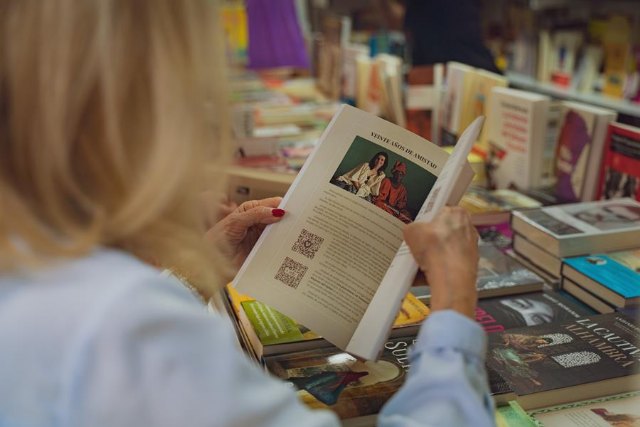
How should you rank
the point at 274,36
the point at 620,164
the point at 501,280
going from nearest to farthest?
1. the point at 501,280
2. the point at 620,164
3. the point at 274,36

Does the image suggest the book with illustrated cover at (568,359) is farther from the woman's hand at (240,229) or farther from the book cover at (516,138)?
the book cover at (516,138)

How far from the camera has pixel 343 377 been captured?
41.3 inches

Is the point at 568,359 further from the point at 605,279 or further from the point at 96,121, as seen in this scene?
the point at 96,121

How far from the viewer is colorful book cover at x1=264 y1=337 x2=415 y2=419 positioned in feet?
3.23

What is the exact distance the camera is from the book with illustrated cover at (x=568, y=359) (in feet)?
3.51

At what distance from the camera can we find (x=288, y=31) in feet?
13.6

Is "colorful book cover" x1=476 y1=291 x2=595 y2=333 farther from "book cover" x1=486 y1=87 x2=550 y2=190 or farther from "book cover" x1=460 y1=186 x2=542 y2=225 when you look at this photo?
"book cover" x1=486 y1=87 x2=550 y2=190

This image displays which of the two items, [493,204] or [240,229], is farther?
[493,204]

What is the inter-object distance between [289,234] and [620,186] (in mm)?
975

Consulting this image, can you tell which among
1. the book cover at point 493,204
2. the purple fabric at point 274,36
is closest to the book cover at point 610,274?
the book cover at point 493,204

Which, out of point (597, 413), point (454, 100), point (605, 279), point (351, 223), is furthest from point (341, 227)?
point (454, 100)

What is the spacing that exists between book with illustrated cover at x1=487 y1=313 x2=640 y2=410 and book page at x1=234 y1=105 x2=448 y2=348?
10.9 inches

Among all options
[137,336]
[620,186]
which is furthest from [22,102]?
[620,186]

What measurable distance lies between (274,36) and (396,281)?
11.3ft
